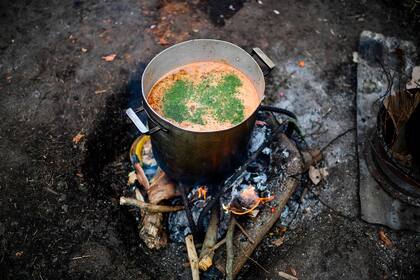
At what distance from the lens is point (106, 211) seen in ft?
13.0

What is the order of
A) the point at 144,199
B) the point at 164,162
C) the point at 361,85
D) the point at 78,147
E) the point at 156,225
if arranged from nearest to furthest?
the point at 164,162 < the point at 156,225 < the point at 144,199 < the point at 78,147 < the point at 361,85

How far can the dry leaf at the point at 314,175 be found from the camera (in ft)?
13.8

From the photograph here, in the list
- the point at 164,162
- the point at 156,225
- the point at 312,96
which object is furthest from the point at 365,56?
the point at 156,225

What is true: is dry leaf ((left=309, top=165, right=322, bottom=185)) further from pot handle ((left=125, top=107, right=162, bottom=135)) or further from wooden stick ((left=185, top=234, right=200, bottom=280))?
pot handle ((left=125, top=107, right=162, bottom=135))

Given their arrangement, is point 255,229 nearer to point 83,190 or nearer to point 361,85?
point 83,190

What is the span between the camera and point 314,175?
425 centimetres

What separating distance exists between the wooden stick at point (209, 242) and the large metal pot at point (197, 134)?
1.30 feet

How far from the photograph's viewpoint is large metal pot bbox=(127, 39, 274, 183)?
2.88 metres

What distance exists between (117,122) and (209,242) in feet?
6.82

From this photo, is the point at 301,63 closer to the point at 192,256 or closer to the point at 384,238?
the point at 384,238

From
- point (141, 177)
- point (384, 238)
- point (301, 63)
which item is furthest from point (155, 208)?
point (301, 63)

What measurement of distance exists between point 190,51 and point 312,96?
7.19 feet

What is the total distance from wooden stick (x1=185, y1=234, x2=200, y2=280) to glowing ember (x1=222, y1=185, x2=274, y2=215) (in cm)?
52

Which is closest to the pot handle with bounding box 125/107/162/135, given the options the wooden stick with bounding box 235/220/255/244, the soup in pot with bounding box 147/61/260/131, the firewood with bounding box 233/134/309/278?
the soup in pot with bounding box 147/61/260/131
